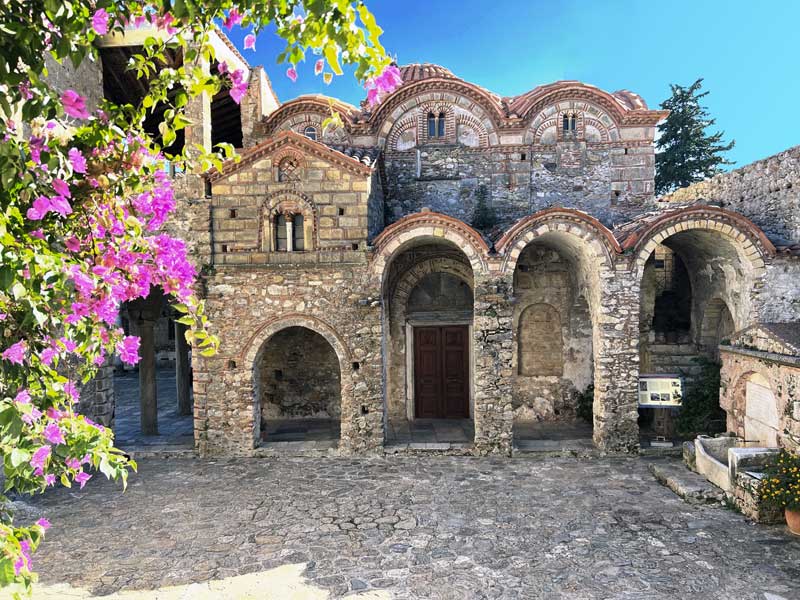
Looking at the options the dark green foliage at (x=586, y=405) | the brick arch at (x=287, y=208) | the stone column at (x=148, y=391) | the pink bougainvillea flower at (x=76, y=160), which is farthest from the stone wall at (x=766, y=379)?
the stone column at (x=148, y=391)

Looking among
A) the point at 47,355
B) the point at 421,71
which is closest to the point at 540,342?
the point at 421,71

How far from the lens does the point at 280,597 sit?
18.4ft

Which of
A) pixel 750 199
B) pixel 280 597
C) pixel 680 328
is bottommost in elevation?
pixel 280 597

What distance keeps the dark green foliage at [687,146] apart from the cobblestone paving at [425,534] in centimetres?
1877

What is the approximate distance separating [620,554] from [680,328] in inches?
325

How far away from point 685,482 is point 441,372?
5914mm

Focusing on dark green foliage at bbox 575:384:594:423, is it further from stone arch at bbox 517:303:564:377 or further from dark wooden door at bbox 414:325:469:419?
dark wooden door at bbox 414:325:469:419

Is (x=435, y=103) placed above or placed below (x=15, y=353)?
above

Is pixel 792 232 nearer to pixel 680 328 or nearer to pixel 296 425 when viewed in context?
pixel 680 328

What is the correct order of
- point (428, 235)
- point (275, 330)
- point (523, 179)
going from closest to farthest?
point (428, 235) < point (275, 330) < point (523, 179)

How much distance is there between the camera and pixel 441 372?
12.8 m

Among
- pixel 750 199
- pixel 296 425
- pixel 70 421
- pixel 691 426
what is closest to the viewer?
pixel 70 421

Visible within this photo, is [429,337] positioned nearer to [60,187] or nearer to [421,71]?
[421,71]

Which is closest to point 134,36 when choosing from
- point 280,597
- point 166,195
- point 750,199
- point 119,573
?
point 166,195
